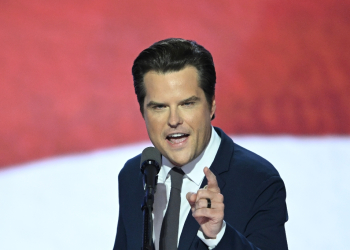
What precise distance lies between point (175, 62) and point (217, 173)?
428 mm

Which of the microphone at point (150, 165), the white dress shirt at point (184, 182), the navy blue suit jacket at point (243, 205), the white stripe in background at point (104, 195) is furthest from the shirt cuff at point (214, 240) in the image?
the white stripe in background at point (104, 195)

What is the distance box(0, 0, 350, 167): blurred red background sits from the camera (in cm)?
257

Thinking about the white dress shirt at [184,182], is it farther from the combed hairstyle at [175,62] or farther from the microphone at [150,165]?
the microphone at [150,165]

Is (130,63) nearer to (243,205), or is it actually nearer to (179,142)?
(179,142)

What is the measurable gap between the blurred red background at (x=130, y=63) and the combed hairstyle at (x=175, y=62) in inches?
31.8

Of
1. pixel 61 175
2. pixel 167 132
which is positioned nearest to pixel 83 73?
pixel 61 175

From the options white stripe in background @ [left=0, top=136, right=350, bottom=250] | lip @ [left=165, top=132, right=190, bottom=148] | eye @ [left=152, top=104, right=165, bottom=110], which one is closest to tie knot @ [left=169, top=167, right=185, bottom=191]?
lip @ [left=165, top=132, right=190, bottom=148]

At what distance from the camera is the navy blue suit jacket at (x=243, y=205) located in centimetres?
158

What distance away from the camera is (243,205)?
1.67 metres

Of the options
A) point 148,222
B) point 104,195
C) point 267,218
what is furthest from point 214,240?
point 104,195

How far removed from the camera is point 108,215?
2.60 meters

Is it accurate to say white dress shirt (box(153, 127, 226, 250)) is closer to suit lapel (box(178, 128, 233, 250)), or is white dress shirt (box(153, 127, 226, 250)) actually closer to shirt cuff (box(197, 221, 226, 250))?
suit lapel (box(178, 128, 233, 250))

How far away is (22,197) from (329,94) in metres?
1.73

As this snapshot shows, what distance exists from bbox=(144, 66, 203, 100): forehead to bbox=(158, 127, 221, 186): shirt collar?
23 centimetres
